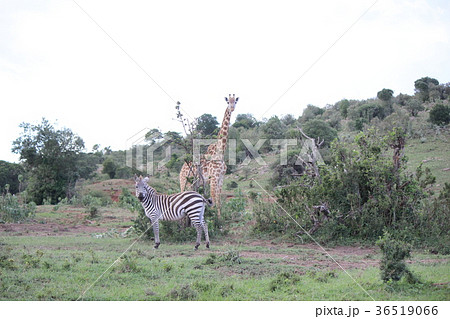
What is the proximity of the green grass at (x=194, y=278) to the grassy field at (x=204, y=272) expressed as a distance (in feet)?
0.05

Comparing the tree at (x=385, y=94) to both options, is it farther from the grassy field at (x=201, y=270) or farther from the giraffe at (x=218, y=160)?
the grassy field at (x=201, y=270)

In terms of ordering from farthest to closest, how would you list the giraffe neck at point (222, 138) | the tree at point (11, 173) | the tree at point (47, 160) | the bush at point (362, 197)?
the tree at point (11, 173), the tree at point (47, 160), the giraffe neck at point (222, 138), the bush at point (362, 197)

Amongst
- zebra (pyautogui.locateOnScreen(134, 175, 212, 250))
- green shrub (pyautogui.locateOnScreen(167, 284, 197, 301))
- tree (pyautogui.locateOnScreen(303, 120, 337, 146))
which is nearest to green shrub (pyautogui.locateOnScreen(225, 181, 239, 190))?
tree (pyautogui.locateOnScreen(303, 120, 337, 146))

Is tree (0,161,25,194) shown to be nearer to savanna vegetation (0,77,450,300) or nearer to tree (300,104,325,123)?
savanna vegetation (0,77,450,300)

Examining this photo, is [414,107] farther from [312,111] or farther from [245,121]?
[245,121]

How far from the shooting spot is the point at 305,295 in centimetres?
600

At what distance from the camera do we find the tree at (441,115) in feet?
87.3

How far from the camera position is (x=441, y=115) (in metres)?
26.7

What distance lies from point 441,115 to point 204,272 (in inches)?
957

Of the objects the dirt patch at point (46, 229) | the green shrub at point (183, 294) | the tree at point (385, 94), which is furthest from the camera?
the tree at point (385, 94)

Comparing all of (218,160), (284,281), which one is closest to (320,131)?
(218,160)

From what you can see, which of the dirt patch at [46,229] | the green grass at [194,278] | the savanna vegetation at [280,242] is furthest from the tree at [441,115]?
the dirt patch at [46,229]

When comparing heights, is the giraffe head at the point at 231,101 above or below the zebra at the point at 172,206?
above

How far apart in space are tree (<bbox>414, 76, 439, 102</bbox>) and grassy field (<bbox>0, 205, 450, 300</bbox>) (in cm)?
3119
